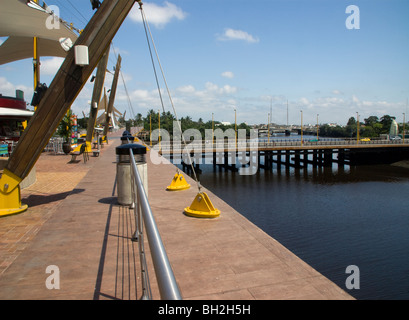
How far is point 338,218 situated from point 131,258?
1847 cm

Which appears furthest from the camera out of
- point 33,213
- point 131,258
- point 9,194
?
point 33,213

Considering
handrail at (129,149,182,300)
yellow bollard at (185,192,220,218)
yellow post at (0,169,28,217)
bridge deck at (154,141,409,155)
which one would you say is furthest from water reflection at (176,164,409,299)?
handrail at (129,149,182,300)

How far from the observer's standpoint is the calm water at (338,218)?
12.4 m

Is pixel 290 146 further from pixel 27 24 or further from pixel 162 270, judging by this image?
pixel 162 270

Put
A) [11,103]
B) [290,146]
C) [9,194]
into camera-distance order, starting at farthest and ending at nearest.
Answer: [290,146] → [11,103] → [9,194]

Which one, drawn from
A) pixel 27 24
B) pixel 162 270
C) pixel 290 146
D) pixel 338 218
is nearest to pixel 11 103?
pixel 27 24

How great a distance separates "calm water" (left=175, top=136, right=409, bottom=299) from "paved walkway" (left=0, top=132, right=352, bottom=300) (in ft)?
24.9

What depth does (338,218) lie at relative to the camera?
20.2 m

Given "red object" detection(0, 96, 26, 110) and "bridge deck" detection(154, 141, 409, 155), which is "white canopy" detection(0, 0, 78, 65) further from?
"bridge deck" detection(154, 141, 409, 155)

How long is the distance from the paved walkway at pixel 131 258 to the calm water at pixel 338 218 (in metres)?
→ 7.59

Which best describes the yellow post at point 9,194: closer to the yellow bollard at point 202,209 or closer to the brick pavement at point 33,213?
the brick pavement at point 33,213

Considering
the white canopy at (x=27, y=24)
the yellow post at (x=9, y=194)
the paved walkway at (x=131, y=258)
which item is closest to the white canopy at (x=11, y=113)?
the white canopy at (x=27, y=24)
